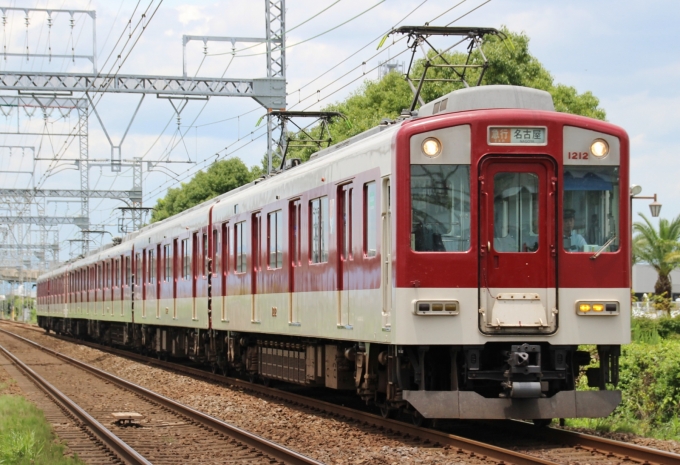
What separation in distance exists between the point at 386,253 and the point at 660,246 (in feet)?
107

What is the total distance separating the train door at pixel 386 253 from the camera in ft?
35.7

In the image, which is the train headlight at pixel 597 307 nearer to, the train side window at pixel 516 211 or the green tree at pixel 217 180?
the train side window at pixel 516 211

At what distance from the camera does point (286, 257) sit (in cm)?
1492

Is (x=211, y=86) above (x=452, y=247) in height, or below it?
above

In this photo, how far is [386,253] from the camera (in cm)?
1102

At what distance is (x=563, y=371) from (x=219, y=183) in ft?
173

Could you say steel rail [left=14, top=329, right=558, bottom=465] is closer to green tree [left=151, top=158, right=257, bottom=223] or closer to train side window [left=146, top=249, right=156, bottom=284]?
train side window [left=146, top=249, right=156, bottom=284]

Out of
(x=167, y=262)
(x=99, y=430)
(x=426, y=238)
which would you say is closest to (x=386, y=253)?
(x=426, y=238)

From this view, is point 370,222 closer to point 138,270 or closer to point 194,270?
point 194,270

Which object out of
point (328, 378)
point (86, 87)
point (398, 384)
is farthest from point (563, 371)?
point (86, 87)

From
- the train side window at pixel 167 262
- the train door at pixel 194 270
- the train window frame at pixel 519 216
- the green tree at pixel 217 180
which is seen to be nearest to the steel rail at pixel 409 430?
the train window frame at pixel 519 216

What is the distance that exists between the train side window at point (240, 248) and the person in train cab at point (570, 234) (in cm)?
754

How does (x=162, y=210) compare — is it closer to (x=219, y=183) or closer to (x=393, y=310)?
(x=219, y=183)

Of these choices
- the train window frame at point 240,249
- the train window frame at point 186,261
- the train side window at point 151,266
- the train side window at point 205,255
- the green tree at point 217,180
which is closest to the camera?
the train window frame at point 240,249
